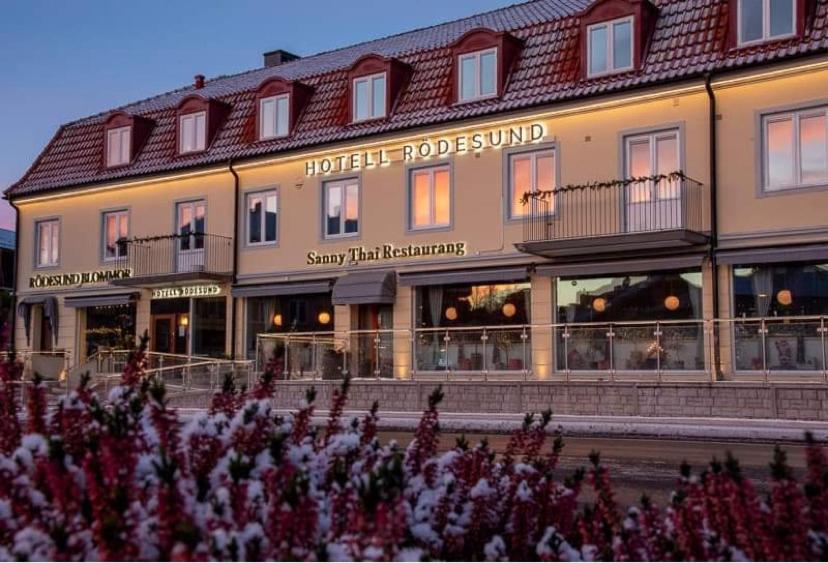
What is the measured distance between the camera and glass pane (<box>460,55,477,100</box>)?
25.3 metres

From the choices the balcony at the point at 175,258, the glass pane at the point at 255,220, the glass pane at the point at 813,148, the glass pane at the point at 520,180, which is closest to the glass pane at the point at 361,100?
the glass pane at the point at 255,220

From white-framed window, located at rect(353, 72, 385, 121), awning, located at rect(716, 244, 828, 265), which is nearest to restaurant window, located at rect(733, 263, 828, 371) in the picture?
awning, located at rect(716, 244, 828, 265)

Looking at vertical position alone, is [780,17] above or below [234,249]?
above

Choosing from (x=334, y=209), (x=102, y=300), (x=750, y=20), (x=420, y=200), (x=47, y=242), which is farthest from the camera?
(x=47, y=242)

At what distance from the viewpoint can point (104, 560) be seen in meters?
4.23

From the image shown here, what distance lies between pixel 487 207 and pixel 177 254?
10.7 metres

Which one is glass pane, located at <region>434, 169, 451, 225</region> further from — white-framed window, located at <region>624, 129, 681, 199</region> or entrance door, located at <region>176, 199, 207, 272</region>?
entrance door, located at <region>176, 199, 207, 272</region>

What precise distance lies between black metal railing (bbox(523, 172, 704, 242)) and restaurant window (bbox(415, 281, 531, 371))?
1.69 meters

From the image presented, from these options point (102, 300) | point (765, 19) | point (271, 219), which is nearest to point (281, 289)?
point (271, 219)

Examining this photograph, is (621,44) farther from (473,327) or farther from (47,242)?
(47,242)

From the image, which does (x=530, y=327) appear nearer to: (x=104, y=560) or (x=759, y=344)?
(x=759, y=344)

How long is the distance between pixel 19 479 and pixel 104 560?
3.16 ft

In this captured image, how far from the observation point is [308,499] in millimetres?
4551

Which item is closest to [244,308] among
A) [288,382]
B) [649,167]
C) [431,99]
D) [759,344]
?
[288,382]
